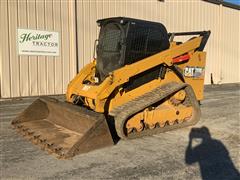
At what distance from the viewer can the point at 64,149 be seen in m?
5.72

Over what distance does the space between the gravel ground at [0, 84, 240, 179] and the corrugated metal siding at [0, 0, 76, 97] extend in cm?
557

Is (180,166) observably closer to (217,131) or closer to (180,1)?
(217,131)

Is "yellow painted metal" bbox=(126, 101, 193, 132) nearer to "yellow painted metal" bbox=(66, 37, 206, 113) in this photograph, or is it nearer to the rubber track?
the rubber track

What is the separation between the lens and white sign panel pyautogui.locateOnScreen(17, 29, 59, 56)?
13.3 m

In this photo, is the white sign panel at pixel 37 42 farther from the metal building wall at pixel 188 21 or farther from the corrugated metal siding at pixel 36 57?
the metal building wall at pixel 188 21

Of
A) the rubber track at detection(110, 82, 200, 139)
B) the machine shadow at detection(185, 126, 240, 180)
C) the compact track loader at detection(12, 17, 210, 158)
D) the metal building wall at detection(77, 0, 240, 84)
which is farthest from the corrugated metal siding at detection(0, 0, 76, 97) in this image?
the machine shadow at detection(185, 126, 240, 180)

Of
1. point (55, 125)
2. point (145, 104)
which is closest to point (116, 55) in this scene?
point (145, 104)

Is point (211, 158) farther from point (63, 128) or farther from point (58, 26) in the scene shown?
point (58, 26)

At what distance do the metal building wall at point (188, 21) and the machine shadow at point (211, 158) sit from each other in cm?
925

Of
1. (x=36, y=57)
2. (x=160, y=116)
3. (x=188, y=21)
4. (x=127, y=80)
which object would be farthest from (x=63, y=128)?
(x=188, y=21)

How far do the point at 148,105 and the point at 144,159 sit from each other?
1.51 metres

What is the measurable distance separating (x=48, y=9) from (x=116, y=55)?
7.65 m

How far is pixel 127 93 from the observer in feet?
23.9

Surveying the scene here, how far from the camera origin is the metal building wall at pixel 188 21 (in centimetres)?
1534
